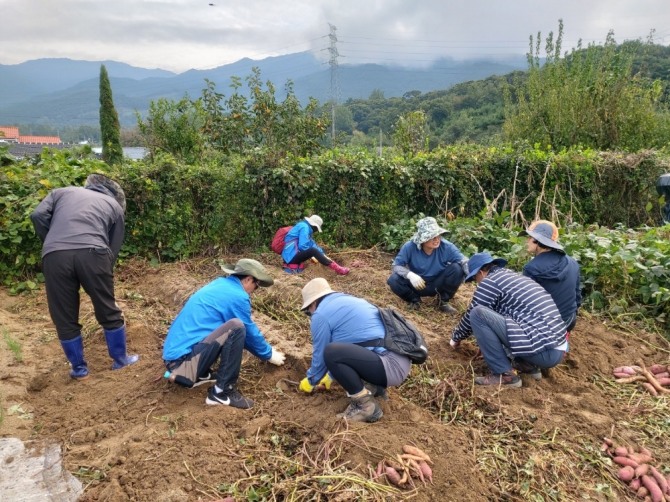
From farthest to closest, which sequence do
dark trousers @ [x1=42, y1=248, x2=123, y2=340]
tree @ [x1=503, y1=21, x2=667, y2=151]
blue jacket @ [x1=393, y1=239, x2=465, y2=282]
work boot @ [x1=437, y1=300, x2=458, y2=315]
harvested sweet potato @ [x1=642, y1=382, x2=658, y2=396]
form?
1. tree @ [x1=503, y1=21, x2=667, y2=151]
2. work boot @ [x1=437, y1=300, x2=458, y2=315]
3. blue jacket @ [x1=393, y1=239, x2=465, y2=282]
4. harvested sweet potato @ [x1=642, y1=382, x2=658, y2=396]
5. dark trousers @ [x1=42, y1=248, x2=123, y2=340]

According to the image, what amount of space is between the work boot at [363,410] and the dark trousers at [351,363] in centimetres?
8

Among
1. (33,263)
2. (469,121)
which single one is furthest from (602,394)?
(469,121)

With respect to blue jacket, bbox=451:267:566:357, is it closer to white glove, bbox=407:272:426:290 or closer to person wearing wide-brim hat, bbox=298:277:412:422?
person wearing wide-brim hat, bbox=298:277:412:422

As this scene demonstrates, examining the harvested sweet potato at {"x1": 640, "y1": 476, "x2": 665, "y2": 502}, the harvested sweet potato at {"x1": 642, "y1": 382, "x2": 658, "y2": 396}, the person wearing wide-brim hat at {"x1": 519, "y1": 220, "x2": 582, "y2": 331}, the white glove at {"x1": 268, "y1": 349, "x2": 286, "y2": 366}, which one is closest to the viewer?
the harvested sweet potato at {"x1": 640, "y1": 476, "x2": 665, "y2": 502}

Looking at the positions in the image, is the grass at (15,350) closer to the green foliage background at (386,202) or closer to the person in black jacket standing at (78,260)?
the person in black jacket standing at (78,260)

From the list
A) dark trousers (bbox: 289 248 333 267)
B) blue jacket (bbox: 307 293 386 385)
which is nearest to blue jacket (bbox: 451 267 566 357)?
blue jacket (bbox: 307 293 386 385)

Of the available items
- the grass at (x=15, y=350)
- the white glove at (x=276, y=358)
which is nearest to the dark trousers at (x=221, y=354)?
the white glove at (x=276, y=358)

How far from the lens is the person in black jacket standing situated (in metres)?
3.61

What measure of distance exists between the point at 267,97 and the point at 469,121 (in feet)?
90.2

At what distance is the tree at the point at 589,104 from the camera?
38.8 ft

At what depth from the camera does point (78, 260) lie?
3.61m

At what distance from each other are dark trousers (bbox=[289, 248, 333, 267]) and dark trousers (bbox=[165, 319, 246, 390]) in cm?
331

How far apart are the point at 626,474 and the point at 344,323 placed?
6.48 ft

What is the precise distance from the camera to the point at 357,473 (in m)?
2.55
